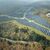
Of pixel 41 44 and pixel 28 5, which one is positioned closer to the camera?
pixel 41 44

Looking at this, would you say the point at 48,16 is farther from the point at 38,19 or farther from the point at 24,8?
the point at 24,8

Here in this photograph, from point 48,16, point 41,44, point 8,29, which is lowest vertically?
point 41,44

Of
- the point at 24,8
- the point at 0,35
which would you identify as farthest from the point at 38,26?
the point at 0,35

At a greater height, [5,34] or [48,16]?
[48,16]

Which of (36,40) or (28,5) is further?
(28,5)

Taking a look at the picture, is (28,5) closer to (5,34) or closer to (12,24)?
(12,24)

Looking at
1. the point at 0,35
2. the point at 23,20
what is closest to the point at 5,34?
the point at 0,35

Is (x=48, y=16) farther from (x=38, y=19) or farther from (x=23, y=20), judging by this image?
(x=23, y=20)

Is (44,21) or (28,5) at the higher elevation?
(28,5)
